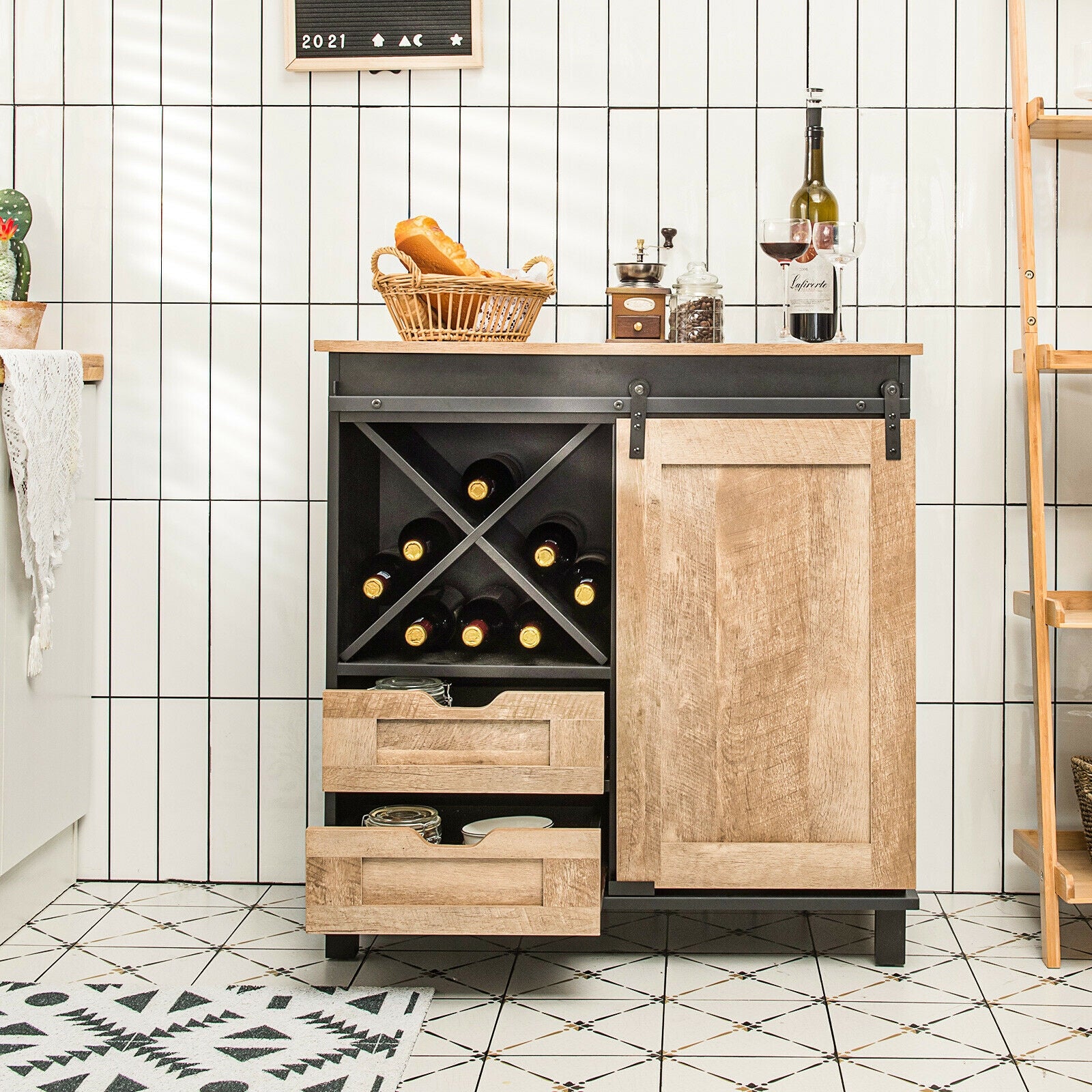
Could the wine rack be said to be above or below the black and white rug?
above

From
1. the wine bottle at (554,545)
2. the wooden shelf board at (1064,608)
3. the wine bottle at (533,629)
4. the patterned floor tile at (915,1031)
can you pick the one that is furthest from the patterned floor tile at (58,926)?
the wooden shelf board at (1064,608)

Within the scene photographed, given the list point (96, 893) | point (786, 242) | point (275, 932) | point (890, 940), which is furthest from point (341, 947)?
point (786, 242)

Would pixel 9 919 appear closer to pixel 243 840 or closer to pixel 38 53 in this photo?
pixel 243 840

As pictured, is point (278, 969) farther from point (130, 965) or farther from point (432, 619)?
point (432, 619)

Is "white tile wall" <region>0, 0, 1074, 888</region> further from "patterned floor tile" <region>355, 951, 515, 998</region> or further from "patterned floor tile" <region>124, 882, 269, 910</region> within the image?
"patterned floor tile" <region>355, 951, 515, 998</region>

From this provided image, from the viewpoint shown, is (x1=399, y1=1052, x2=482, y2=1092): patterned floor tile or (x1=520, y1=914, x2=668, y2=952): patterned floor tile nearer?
(x1=399, y1=1052, x2=482, y2=1092): patterned floor tile

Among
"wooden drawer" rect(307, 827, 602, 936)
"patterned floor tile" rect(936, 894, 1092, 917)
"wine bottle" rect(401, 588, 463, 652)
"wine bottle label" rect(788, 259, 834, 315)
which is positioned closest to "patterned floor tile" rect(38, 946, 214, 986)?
"wooden drawer" rect(307, 827, 602, 936)

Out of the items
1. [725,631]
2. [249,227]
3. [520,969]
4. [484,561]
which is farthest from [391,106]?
[520,969]

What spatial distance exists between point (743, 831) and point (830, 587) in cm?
44

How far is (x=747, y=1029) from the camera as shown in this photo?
185cm

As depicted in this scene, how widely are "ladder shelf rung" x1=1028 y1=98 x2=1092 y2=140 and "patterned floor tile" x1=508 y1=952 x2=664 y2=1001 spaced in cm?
167

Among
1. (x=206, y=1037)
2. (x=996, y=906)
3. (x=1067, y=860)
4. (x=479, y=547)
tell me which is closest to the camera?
(x=206, y=1037)

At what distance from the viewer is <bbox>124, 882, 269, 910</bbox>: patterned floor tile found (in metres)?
2.42

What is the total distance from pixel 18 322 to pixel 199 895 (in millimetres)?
1193
